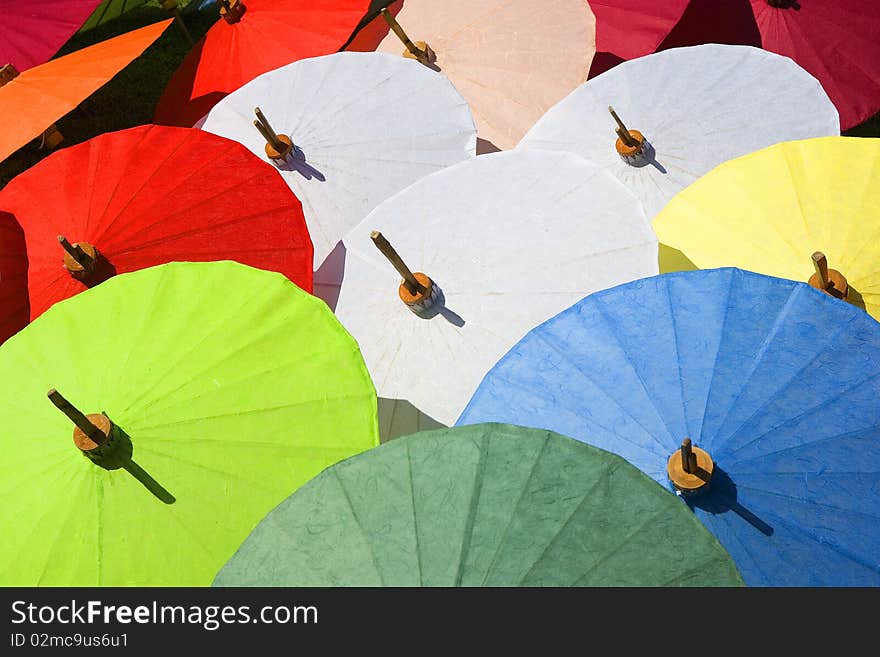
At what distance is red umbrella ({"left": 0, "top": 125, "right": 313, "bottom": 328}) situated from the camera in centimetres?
515

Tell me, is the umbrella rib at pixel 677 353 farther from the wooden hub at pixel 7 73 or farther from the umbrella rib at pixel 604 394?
the wooden hub at pixel 7 73

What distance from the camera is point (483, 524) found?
311cm

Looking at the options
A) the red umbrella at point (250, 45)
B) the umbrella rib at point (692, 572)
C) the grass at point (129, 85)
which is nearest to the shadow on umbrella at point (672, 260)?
the umbrella rib at point (692, 572)

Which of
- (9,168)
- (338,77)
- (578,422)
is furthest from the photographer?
(9,168)

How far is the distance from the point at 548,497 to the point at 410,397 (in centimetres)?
164

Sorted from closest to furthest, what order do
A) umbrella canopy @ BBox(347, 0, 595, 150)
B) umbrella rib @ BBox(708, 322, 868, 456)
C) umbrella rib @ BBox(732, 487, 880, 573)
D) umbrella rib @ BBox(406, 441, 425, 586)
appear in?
umbrella rib @ BBox(406, 441, 425, 586)
umbrella rib @ BBox(732, 487, 880, 573)
umbrella rib @ BBox(708, 322, 868, 456)
umbrella canopy @ BBox(347, 0, 595, 150)

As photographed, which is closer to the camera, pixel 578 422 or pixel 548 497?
pixel 548 497

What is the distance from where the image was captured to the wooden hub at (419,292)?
4.72m

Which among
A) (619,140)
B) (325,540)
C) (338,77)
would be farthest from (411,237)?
(325,540)

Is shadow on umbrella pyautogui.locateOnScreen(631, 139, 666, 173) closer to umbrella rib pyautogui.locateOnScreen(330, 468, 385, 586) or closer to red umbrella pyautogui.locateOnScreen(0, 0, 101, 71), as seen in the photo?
umbrella rib pyautogui.locateOnScreen(330, 468, 385, 586)

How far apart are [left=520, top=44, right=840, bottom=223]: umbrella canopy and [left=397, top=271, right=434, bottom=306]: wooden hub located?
147 centimetres

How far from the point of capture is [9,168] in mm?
8898

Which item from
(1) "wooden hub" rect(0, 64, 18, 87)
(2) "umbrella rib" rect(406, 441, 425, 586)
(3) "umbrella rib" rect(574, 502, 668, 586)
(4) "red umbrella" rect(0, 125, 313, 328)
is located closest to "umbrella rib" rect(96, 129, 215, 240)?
(4) "red umbrella" rect(0, 125, 313, 328)

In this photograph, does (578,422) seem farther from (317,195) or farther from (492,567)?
(317,195)
